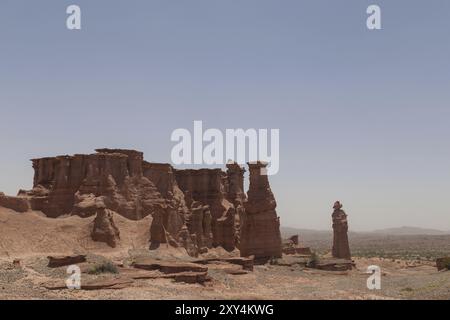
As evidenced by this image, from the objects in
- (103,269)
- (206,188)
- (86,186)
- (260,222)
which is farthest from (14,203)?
(206,188)

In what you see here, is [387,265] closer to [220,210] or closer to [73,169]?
[220,210]

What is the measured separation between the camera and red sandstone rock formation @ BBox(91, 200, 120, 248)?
151 feet

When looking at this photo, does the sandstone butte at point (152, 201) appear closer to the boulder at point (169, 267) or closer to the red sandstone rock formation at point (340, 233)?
the boulder at point (169, 267)

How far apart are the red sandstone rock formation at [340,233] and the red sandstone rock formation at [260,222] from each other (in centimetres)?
1538

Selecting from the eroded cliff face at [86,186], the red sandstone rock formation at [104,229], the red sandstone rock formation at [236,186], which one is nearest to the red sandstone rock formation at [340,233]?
the red sandstone rock formation at [236,186]

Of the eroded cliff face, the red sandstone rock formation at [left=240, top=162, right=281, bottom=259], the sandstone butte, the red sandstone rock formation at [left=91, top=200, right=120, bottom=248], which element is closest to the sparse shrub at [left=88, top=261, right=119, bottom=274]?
the red sandstone rock formation at [left=91, top=200, right=120, bottom=248]

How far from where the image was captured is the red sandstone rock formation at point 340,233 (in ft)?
241

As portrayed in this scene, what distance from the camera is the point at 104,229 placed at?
4622 centimetres

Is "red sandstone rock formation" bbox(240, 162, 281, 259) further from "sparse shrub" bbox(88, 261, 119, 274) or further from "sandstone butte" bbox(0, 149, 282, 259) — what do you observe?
"sparse shrub" bbox(88, 261, 119, 274)

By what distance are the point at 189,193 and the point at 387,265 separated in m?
30.8

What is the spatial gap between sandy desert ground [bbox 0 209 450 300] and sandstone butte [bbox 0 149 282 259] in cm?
149

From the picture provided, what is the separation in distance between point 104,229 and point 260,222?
2076cm

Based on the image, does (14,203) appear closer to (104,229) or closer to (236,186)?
(104,229)
